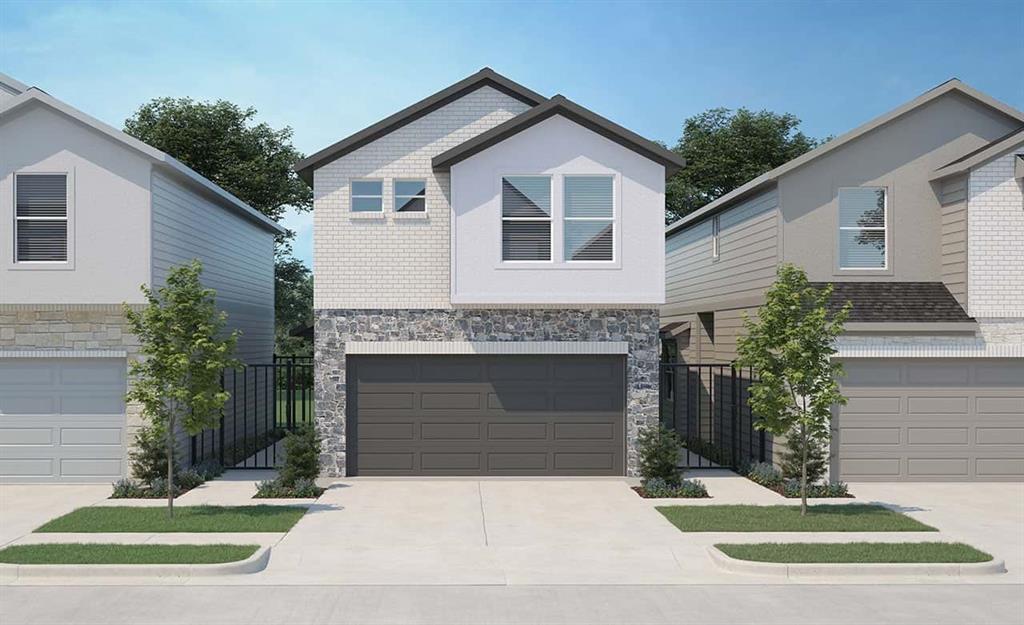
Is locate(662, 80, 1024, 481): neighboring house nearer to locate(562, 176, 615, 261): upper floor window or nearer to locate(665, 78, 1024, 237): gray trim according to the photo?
locate(665, 78, 1024, 237): gray trim

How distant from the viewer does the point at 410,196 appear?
1920 centimetres

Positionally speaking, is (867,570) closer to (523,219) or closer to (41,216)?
(523,219)

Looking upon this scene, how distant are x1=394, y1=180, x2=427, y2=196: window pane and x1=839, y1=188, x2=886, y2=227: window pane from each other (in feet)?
29.0

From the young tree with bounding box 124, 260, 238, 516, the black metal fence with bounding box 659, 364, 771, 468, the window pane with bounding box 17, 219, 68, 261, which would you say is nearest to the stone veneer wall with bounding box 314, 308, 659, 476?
the black metal fence with bounding box 659, 364, 771, 468

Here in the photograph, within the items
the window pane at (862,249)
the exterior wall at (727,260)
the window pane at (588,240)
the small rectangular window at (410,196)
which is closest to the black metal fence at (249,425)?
the small rectangular window at (410,196)

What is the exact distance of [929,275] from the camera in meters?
19.4

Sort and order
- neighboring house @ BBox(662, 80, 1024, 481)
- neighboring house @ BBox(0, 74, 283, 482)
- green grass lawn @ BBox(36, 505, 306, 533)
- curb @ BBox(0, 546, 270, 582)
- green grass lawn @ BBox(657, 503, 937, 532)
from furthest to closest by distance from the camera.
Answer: neighboring house @ BBox(662, 80, 1024, 481) < neighboring house @ BBox(0, 74, 283, 482) < green grass lawn @ BBox(657, 503, 937, 532) < green grass lawn @ BBox(36, 505, 306, 533) < curb @ BBox(0, 546, 270, 582)

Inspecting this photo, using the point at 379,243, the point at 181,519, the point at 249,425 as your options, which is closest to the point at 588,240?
the point at 379,243

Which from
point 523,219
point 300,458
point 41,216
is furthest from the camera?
point 523,219

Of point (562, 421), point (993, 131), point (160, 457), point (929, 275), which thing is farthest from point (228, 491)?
point (993, 131)

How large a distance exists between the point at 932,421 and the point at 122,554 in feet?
50.5

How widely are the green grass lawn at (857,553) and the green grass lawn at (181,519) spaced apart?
702cm

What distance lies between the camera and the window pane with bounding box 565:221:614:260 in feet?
59.8

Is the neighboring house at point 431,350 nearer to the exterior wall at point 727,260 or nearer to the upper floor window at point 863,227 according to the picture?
the exterior wall at point 727,260
